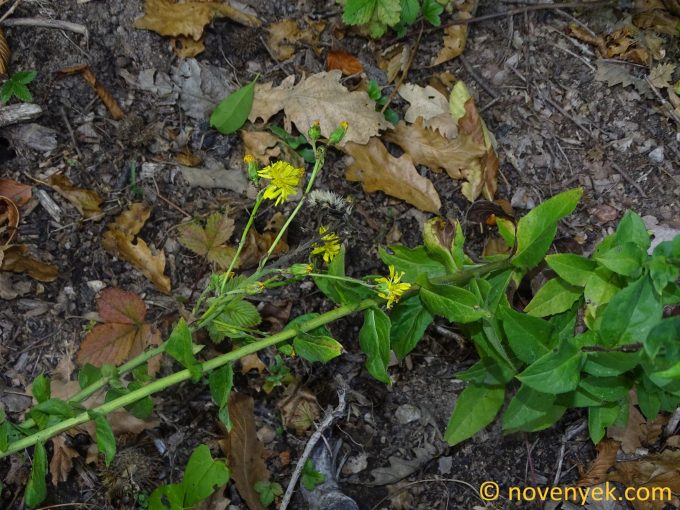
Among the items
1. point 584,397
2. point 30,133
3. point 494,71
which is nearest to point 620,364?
point 584,397

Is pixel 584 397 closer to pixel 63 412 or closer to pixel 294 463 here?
pixel 294 463

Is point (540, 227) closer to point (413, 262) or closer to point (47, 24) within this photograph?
point (413, 262)

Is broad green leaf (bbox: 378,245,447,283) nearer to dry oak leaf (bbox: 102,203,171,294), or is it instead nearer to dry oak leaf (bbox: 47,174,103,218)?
dry oak leaf (bbox: 102,203,171,294)

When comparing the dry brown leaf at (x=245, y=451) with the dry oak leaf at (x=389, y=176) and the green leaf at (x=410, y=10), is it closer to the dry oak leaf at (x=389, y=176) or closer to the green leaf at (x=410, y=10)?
the dry oak leaf at (x=389, y=176)

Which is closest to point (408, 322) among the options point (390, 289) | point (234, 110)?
point (390, 289)

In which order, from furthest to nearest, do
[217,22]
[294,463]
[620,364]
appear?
[217,22]
[294,463]
[620,364]

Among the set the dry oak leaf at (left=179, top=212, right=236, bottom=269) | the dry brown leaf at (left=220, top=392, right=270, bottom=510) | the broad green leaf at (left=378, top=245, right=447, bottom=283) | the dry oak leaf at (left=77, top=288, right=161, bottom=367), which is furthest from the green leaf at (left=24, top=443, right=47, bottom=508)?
the broad green leaf at (left=378, top=245, right=447, bottom=283)
